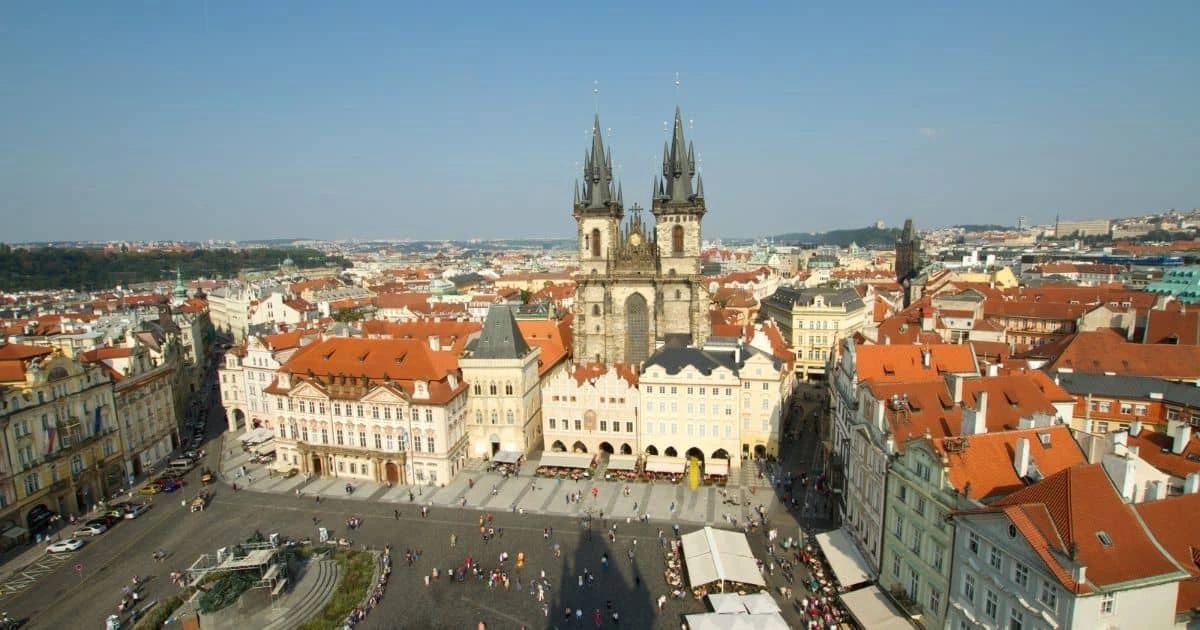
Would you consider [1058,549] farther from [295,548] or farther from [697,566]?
[295,548]

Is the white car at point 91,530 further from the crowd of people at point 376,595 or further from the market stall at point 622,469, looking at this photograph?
the market stall at point 622,469

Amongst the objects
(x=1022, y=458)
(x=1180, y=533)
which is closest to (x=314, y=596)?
(x=1022, y=458)

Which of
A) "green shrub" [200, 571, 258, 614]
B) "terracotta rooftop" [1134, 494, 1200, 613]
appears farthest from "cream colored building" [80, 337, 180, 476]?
"terracotta rooftop" [1134, 494, 1200, 613]

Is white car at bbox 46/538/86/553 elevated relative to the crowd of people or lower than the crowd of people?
elevated

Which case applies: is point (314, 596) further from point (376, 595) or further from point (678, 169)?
point (678, 169)

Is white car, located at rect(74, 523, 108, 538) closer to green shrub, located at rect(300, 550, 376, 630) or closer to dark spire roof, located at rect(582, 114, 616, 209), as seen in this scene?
green shrub, located at rect(300, 550, 376, 630)

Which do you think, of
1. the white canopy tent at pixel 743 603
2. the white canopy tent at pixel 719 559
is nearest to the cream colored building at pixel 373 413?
the white canopy tent at pixel 719 559

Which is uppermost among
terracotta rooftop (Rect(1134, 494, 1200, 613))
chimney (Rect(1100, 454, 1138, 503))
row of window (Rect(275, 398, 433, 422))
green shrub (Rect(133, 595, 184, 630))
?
chimney (Rect(1100, 454, 1138, 503))
